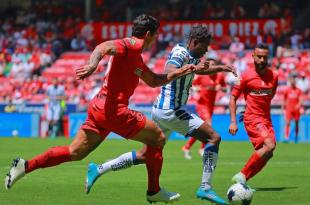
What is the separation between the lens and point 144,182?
1470 cm

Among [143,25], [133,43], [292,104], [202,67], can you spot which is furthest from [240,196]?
[292,104]

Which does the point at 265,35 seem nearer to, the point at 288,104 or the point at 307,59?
the point at 307,59

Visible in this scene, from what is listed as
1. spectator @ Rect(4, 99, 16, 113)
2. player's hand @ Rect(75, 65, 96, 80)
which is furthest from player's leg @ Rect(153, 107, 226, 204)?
spectator @ Rect(4, 99, 16, 113)

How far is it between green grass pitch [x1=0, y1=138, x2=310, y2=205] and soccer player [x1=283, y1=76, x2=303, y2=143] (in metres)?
6.93

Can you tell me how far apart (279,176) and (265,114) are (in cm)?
267

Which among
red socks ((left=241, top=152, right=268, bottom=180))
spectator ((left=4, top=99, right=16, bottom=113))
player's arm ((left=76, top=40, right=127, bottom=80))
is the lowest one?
spectator ((left=4, top=99, right=16, bottom=113))

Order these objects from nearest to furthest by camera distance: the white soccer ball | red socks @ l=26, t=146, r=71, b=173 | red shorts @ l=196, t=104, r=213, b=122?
red socks @ l=26, t=146, r=71, b=173, red shorts @ l=196, t=104, r=213, b=122, the white soccer ball

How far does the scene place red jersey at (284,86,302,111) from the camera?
29.8 meters

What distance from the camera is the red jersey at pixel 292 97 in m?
29.8

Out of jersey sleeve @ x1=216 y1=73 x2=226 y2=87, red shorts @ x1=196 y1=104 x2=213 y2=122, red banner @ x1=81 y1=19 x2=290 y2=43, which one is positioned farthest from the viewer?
red banner @ x1=81 y1=19 x2=290 y2=43

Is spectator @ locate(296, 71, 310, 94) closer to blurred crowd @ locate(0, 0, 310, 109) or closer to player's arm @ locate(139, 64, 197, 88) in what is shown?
blurred crowd @ locate(0, 0, 310, 109)

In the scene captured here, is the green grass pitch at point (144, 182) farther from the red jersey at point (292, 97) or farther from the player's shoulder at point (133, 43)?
the red jersey at point (292, 97)

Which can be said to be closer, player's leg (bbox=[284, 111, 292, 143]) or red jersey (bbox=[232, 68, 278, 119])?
red jersey (bbox=[232, 68, 278, 119])

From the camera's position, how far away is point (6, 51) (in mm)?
43656
